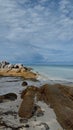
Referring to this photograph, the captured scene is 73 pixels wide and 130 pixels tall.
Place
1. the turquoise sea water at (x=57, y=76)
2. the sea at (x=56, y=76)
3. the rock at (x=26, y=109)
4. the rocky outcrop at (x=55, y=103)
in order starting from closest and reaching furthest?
the rocky outcrop at (x=55, y=103) < the rock at (x=26, y=109) < the sea at (x=56, y=76) < the turquoise sea water at (x=57, y=76)

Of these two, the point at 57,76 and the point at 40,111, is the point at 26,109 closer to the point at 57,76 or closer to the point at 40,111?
the point at 40,111

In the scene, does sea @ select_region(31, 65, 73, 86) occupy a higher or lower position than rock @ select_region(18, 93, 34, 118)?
lower

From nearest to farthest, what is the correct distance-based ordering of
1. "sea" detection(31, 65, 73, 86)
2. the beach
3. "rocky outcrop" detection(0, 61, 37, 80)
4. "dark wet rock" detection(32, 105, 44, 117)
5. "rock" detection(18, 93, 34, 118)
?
the beach → "rock" detection(18, 93, 34, 118) → "dark wet rock" detection(32, 105, 44, 117) → "sea" detection(31, 65, 73, 86) → "rocky outcrop" detection(0, 61, 37, 80)

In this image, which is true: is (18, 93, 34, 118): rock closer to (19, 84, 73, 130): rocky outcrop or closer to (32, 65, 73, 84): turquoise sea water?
(19, 84, 73, 130): rocky outcrop

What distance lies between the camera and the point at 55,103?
33.7 feet

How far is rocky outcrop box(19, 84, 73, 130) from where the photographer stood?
8.00 metres

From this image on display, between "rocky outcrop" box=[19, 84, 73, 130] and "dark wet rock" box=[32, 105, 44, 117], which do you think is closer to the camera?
"rocky outcrop" box=[19, 84, 73, 130]

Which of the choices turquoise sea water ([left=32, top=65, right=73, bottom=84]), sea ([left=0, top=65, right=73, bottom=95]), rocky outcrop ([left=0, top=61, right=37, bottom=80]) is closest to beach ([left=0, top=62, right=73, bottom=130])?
sea ([left=0, top=65, right=73, bottom=95])

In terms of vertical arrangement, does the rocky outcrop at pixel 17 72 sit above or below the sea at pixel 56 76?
above

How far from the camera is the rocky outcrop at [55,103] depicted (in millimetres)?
8002

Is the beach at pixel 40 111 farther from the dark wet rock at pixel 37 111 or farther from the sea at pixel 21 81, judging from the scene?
the sea at pixel 21 81

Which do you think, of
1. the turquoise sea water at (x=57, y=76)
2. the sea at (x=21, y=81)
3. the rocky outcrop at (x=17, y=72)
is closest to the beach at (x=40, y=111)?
the sea at (x=21, y=81)

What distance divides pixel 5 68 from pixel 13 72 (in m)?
3.56

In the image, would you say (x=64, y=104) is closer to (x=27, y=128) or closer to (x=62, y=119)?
(x=62, y=119)
